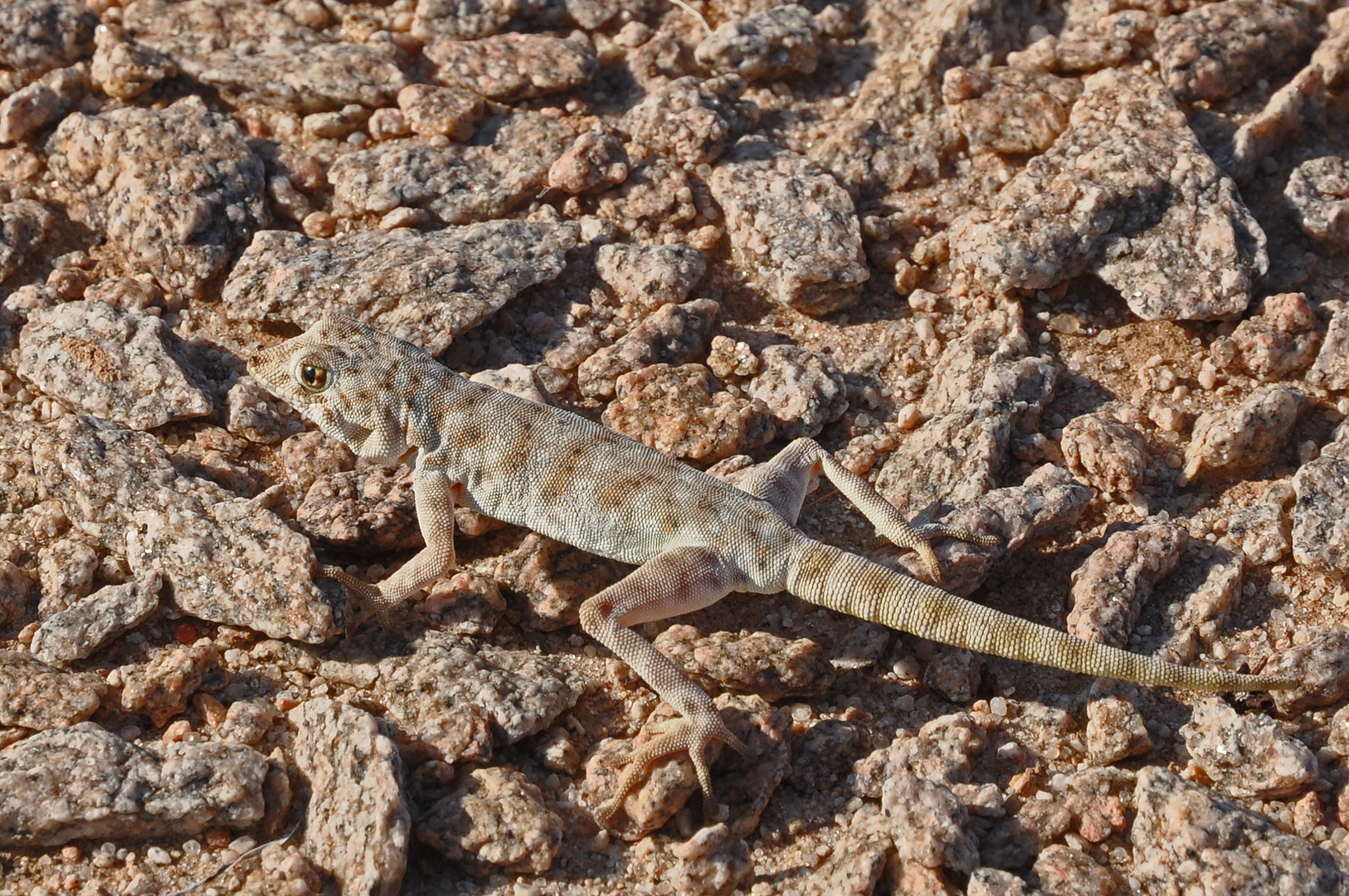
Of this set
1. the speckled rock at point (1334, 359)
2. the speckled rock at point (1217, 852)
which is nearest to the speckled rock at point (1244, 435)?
the speckled rock at point (1334, 359)

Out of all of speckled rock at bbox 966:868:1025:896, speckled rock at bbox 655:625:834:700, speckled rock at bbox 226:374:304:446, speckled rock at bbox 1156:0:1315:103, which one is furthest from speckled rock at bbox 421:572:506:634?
speckled rock at bbox 1156:0:1315:103

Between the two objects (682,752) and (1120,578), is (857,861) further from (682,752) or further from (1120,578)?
(1120,578)

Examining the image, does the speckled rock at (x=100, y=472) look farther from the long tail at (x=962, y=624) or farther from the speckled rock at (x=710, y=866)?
the long tail at (x=962, y=624)

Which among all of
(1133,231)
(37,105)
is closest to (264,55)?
(37,105)

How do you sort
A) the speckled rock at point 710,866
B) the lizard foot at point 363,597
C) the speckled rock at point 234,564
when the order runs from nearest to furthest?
1. the speckled rock at point 710,866
2. the speckled rock at point 234,564
3. the lizard foot at point 363,597

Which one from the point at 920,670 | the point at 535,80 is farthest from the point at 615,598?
the point at 535,80

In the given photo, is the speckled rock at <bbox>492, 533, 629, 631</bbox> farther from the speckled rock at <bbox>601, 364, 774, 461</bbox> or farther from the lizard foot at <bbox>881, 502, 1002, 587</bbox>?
the lizard foot at <bbox>881, 502, 1002, 587</bbox>
